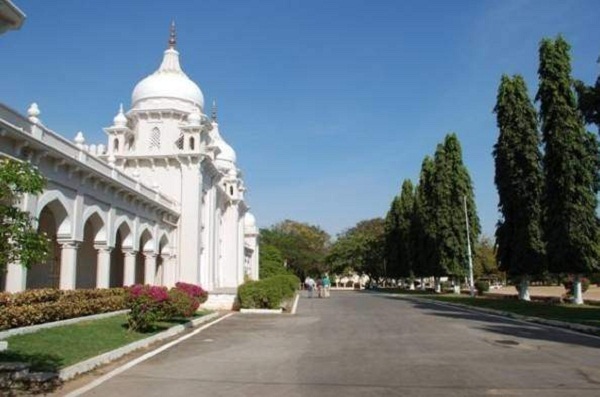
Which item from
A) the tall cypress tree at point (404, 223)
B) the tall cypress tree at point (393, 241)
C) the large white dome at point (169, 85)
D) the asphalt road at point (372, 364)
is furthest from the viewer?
the tall cypress tree at point (393, 241)

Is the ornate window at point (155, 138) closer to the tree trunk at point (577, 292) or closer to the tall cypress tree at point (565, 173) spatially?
the tall cypress tree at point (565, 173)

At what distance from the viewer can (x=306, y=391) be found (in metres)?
8.81

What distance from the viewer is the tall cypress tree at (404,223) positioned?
6481 centimetres

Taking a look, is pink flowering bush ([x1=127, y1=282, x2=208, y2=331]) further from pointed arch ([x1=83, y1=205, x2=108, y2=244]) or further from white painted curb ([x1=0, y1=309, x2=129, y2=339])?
pointed arch ([x1=83, y1=205, x2=108, y2=244])

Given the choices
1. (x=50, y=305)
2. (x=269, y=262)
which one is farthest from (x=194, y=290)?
(x=269, y=262)

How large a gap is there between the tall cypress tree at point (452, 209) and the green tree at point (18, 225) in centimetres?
4574

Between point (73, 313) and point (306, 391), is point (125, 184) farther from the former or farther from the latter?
point (306, 391)

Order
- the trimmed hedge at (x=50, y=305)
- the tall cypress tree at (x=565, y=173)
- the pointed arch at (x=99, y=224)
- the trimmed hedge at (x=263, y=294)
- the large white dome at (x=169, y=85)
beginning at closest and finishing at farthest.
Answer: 1. the trimmed hedge at (x=50, y=305)
2. the pointed arch at (x=99, y=224)
3. the trimmed hedge at (x=263, y=294)
4. the tall cypress tree at (x=565, y=173)
5. the large white dome at (x=169, y=85)

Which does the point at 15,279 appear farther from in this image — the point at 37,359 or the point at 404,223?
the point at 404,223

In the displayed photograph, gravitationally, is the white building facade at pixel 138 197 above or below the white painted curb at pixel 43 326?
above

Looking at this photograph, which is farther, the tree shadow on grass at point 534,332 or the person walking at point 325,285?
the person walking at point 325,285

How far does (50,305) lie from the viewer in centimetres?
1684

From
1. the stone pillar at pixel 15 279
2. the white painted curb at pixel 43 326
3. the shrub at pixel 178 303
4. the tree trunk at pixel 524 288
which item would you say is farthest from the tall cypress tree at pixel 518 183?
the stone pillar at pixel 15 279

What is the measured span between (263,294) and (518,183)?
1837 cm
